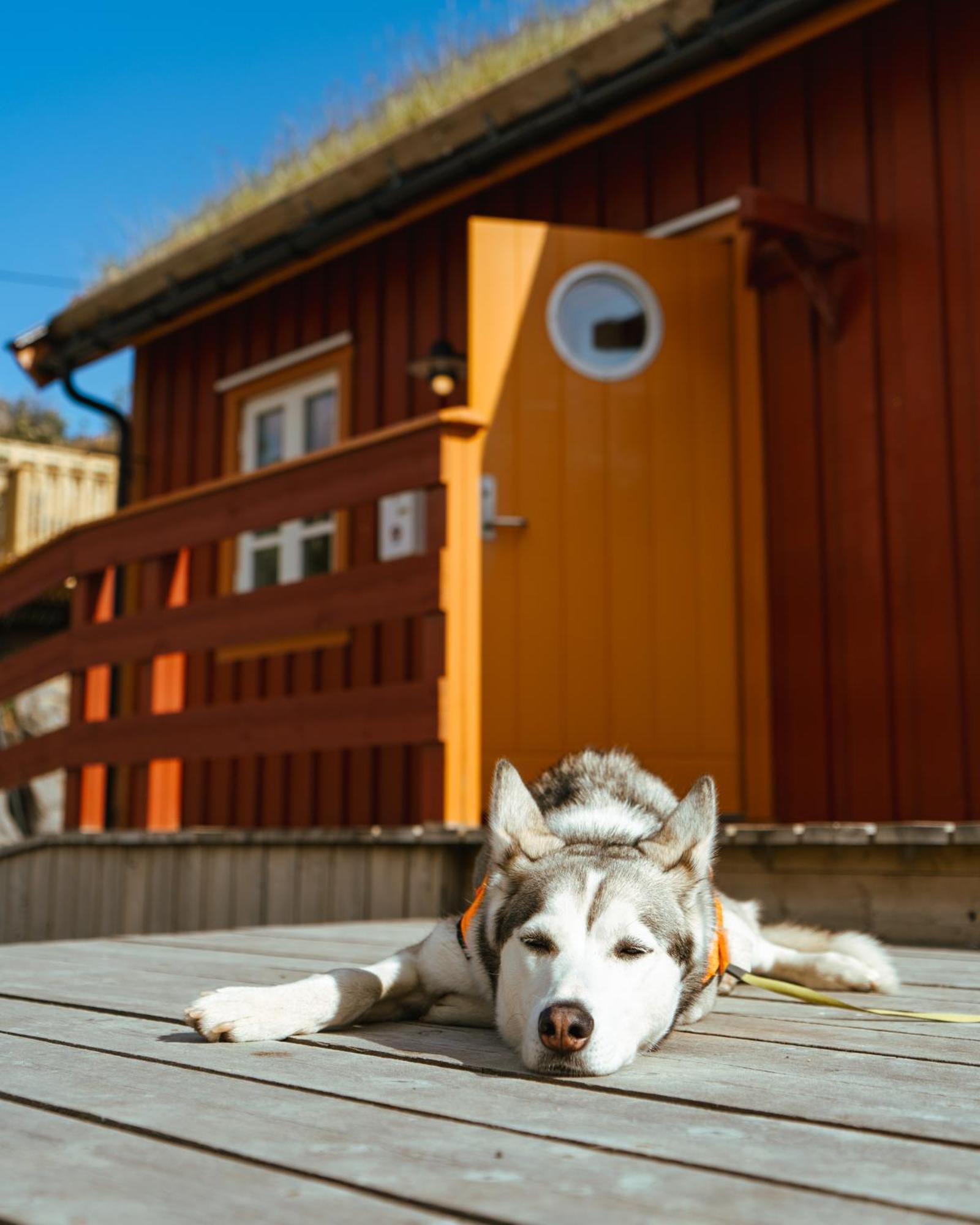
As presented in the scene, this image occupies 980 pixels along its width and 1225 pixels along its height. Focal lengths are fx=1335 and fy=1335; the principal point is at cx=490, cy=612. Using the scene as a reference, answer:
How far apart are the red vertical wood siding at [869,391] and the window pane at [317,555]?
8.43ft

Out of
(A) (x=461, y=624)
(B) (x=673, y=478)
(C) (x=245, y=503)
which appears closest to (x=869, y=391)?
(B) (x=673, y=478)

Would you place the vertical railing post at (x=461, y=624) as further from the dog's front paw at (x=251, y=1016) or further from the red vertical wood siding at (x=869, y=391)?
the dog's front paw at (x=251, y=1016)

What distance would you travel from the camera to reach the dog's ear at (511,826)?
8.41 feet

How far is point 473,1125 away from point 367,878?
12.3 feet

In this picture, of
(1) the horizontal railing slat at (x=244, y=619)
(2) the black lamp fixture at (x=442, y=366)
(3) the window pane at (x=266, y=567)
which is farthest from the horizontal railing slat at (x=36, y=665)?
(2) the black lamp fixture at (x=442, y=366)

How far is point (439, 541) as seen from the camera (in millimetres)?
5672

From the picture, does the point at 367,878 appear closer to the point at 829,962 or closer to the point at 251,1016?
the point at 829,962

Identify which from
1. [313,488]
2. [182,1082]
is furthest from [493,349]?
[182,1082]

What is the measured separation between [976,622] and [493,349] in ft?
8.42

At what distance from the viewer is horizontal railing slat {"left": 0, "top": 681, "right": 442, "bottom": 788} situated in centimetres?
570

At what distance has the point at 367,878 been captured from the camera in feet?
17.7

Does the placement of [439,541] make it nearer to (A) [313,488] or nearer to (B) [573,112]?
(A) [313,488]

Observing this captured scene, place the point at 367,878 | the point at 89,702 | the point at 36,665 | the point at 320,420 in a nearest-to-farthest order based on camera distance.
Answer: the point at 367,878 < the point at 89,702 < the point at 36,665 < the point at 320,420

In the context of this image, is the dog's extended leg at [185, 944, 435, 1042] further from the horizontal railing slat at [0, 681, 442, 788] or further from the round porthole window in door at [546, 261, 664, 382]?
the round porthole window in door at [546, 261, 664, 382]
